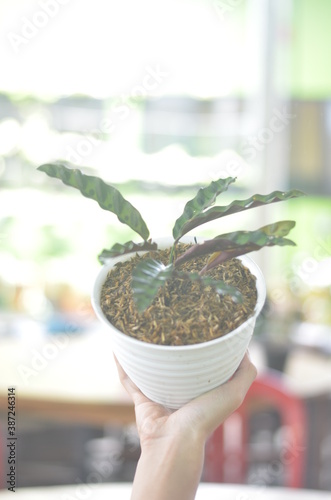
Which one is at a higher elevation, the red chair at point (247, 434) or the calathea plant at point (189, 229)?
the calathea plant at point (189, 229)

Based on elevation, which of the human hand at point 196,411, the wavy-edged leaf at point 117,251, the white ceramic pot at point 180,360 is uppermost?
the wavy-edged leaf at point 117,251

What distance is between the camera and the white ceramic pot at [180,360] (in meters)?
0.51

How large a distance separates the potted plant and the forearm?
40 millimetres

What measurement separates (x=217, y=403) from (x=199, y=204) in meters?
0.18

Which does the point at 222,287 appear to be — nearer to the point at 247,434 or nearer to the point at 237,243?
the point at 237,243

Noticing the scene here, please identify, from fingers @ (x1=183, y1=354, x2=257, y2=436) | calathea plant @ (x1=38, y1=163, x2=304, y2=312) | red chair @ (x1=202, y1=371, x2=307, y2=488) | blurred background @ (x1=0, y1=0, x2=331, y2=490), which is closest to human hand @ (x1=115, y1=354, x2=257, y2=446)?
fingers @ (x1=183, y1=354, x2=257, y2=436)

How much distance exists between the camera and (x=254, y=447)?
243 cm

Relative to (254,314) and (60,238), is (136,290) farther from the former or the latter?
(60,238)

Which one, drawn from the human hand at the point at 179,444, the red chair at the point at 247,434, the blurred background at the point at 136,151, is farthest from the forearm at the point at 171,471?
the blurred background at the point at 136,151

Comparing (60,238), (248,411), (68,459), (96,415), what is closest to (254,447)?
(68,459)

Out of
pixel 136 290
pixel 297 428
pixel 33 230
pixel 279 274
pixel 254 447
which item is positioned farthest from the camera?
pixel 279 274

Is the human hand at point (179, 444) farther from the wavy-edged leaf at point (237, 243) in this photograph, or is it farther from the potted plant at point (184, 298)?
the wavy-edged leaf at point (237, 243)

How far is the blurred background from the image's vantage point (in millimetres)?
2123

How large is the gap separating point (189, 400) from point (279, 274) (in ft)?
8.16
